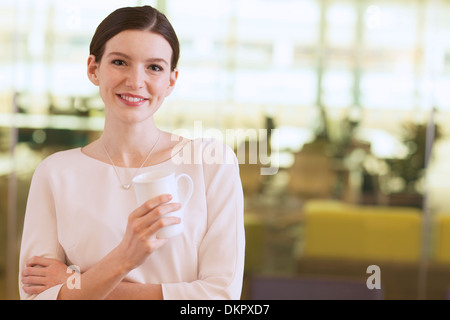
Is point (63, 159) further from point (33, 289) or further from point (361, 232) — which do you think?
point (361, 232)

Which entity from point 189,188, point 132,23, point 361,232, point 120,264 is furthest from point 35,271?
point 361,232

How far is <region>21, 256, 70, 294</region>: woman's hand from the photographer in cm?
98

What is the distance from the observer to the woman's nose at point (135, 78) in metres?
0.95

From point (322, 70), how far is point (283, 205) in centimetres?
91

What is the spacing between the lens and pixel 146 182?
90 centimetres

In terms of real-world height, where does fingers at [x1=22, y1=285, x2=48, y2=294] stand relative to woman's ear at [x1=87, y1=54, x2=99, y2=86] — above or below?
below

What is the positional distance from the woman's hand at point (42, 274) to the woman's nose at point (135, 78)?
0.29 meters

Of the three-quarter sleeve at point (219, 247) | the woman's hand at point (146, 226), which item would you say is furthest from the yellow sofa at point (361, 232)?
the woman's hand at point (146, 226)

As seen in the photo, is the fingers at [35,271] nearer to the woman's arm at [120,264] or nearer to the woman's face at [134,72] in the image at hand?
the woman's arm at [120,264]

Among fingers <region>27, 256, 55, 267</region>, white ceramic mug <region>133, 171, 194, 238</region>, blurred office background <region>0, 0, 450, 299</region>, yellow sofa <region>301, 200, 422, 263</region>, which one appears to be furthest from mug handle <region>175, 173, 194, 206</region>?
yellow sofa <region>301, 200, 422, 263</region>

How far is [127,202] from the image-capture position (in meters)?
0.98

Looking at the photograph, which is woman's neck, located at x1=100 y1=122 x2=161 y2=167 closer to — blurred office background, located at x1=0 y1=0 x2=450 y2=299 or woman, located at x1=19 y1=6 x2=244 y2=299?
woman, located at x1=19 y1=6 x2=244 y2=299

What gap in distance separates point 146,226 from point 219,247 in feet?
0.48

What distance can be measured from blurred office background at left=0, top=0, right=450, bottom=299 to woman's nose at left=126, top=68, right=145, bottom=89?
3.06m
